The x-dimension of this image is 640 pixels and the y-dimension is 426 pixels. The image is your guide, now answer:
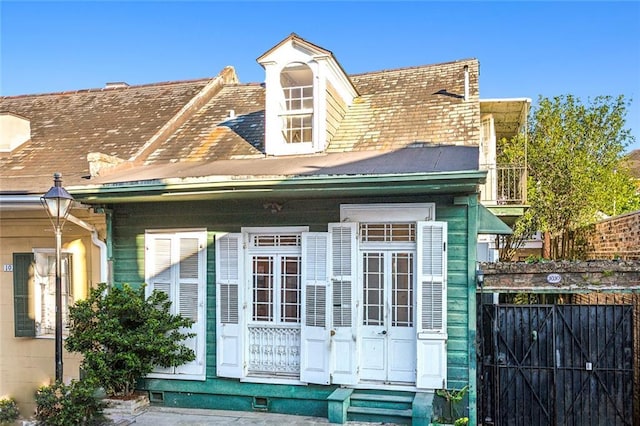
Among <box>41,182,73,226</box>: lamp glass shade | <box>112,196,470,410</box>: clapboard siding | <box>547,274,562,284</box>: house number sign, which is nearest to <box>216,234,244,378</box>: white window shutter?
<box>112,196,470,410</box>: clapboard siding

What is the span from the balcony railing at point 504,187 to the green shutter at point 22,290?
764cm

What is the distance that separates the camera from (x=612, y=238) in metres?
9.55

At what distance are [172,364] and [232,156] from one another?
3273mm

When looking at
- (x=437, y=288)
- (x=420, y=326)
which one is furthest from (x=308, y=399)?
(x=437, y=288)

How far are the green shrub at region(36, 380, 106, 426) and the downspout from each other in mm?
1825

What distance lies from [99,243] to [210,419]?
320 centimetres

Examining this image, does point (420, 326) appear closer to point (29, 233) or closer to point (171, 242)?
point (171, 242)

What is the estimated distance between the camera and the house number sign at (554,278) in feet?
20.9

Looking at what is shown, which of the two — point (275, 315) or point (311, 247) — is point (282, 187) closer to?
point (311, 247)

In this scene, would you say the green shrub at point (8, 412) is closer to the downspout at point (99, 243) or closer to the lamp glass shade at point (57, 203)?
the downspout at point (99, 243)

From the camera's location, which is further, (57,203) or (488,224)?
(488,224)

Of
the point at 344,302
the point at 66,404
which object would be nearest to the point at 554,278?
the point at 344,302

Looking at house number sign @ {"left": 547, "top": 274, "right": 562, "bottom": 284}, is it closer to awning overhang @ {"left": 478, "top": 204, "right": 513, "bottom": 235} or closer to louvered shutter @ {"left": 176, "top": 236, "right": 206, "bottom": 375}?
awning overhang @ {"left": 478, "top": 204, "right": 513, "bottom": 235}

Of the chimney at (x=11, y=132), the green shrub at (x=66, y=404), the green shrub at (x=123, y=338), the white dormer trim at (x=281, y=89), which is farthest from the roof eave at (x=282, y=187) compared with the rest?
the chimney at (x=11, y=132)
